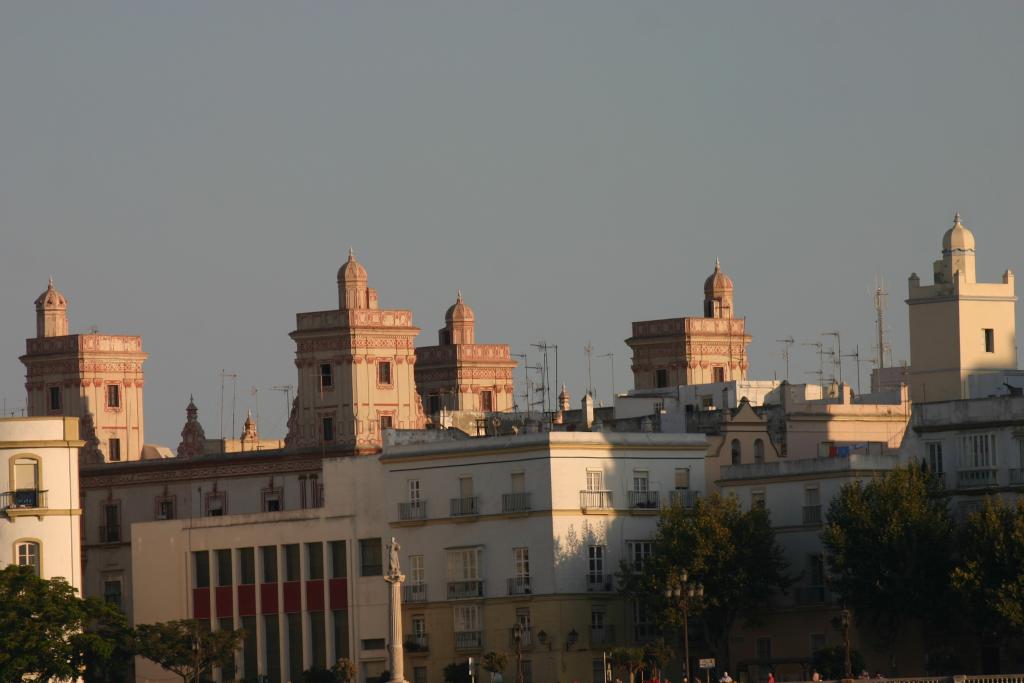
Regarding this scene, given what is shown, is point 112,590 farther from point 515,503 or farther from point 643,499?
point 643,499

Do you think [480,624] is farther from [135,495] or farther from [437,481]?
[135,495]

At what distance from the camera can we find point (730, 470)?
99750 mm

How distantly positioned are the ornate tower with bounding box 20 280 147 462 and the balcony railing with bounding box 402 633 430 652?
4974 cm

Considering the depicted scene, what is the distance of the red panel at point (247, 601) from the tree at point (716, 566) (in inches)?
676

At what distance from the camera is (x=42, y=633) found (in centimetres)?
9306

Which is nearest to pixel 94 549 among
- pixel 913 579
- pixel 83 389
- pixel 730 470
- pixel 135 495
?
pixel 135 495

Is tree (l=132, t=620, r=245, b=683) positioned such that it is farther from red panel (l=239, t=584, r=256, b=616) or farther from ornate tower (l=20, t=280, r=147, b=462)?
ornate tower (l=20, t=280, r=147, b=462)

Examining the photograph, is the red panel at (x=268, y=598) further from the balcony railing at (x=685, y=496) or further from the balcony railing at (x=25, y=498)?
the balcony railing at (x=685, y=496)

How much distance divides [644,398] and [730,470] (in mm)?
28621

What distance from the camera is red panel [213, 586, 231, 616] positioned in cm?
10644

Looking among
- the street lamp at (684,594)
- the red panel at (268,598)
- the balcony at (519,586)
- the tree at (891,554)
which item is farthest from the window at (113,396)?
the tree at (891,554)

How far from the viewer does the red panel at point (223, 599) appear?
106438mm

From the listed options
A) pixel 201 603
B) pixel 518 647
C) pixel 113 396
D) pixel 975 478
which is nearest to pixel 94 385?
pixel 113 396

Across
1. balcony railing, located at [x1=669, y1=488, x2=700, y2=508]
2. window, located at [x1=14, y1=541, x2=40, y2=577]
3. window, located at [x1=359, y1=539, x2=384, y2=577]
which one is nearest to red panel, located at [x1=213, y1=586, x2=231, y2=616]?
window, located at [x1=359, y1=539, x2=384, y2=577]
